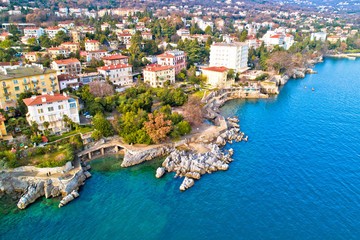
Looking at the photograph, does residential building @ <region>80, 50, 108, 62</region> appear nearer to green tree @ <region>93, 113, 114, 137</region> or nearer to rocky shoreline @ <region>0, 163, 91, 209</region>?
green tree @ <region>93, 113, 114, 137</region>

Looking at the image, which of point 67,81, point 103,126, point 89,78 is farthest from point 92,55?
point 103,126

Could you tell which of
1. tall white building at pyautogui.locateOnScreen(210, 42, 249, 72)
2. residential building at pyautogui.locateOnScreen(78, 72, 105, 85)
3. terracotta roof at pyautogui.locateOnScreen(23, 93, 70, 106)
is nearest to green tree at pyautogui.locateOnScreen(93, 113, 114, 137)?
terracotta roof at pyautogui.locateOnScreen(23, 93, 70, 106)

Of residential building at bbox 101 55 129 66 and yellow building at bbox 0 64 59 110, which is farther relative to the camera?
residential building at bbox 101 55 129 66

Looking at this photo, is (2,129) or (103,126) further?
(103,126)

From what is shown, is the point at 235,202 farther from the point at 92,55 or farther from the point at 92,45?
the point at 92,45

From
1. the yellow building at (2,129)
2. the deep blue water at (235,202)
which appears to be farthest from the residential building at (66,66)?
the deep blue water at (235,202)
